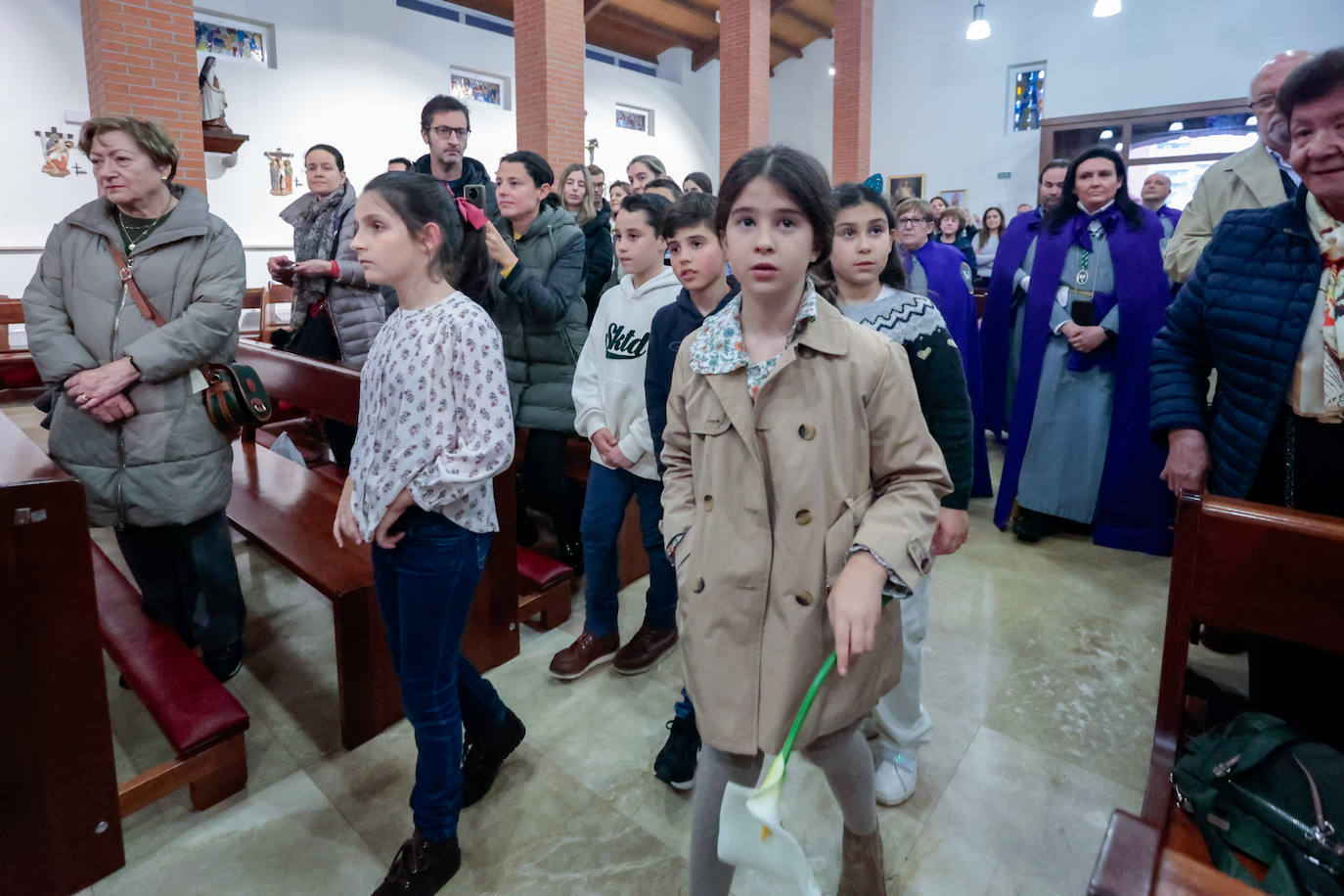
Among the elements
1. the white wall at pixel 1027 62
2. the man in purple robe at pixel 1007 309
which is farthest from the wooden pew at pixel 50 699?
the white wall at pixel 1027 62

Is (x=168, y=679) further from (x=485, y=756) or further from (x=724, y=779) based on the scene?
(x=724, y=779)

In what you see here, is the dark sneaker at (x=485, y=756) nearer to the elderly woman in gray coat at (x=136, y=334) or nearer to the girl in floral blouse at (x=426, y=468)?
the girl in floral blouse at (x=426, y=468)

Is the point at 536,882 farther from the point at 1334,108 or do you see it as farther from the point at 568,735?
the point at 1334,108

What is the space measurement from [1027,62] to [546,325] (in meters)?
12.2

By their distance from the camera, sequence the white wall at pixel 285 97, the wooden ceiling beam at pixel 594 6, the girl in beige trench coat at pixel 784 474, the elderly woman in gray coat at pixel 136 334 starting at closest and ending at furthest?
the girl in beige trench coat at pixel 784 474 → the elderly woman in gray coat at pixel 136 334 → the white wall at pixel 285 97 → the wooden ceiling beam at pixel 594 6

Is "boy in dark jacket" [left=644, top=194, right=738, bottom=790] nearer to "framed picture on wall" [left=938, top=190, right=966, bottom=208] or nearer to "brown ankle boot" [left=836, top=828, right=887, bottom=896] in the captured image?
"brown ankle boot" [left=836, top=828, right=887, bottom=896]

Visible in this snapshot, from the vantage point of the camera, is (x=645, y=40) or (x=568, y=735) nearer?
(x=568, y=735)

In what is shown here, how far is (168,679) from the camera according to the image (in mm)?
1991

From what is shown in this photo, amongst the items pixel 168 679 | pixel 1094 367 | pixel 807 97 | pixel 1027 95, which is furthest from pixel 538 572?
pixel 807 97

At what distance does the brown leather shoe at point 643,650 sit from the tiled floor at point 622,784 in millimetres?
42

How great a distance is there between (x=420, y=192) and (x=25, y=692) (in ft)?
4.12

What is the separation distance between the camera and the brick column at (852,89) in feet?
39.4

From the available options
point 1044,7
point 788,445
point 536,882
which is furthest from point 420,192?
point 1044,7

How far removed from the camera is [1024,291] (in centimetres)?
400
